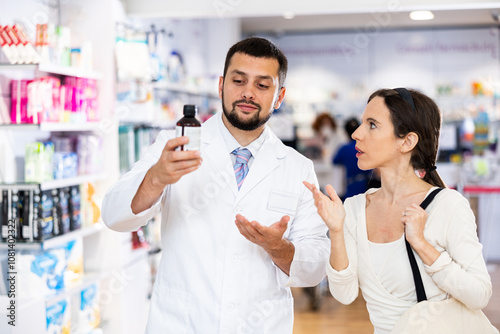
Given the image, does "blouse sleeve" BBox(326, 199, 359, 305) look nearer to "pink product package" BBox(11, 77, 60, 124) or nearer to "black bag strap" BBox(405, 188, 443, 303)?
"black bag strap" BBox(405, 188, 443, 303)

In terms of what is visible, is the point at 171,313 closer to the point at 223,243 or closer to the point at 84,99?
the point at 223,243

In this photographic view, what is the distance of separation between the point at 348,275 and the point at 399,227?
24cm

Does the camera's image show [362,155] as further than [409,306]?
Yes

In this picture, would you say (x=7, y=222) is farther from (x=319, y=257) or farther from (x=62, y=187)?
(x=319, y=257)

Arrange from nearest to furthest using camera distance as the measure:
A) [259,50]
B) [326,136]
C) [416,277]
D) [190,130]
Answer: [190,130] < [416,277] < [259,50] < [326,136]

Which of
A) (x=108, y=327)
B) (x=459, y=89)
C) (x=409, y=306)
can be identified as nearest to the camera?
(x=409, y=306)

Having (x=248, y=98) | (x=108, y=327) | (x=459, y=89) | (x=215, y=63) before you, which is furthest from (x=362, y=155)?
(x=459, y=89)

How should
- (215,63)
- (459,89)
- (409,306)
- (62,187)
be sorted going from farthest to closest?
(459,89), (215,63), (62,187), (409,306)

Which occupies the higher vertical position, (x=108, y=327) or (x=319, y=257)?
(x=319, y=257)

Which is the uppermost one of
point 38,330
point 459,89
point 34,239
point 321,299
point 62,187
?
point 459,89

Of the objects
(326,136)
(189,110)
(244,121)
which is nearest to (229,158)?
(244,121)

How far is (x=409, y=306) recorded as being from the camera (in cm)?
174

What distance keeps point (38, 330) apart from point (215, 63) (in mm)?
5441

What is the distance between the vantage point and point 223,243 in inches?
78.2
